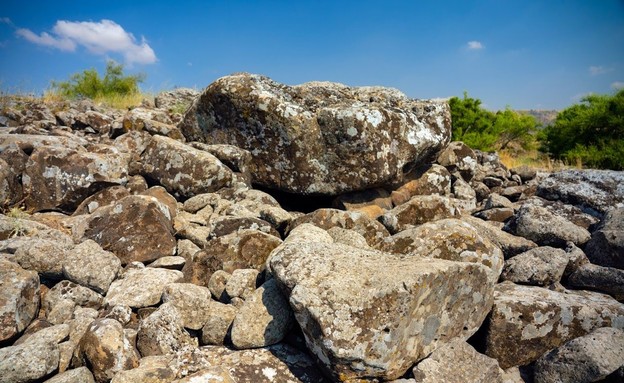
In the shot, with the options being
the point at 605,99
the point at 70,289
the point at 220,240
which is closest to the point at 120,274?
the point at 70,289

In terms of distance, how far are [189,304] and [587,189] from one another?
690 centimetres

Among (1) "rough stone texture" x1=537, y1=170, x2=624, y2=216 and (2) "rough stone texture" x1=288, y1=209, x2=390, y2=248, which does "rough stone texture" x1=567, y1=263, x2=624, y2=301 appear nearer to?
(2) "rough stone texture" x1=288, y1=209, x2=390, y2=248

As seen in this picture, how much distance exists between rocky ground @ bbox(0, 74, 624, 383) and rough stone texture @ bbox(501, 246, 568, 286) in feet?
0.07

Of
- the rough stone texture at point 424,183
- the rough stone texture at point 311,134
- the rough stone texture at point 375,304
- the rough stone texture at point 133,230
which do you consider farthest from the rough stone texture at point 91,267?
the rough stone texture at point 424,183

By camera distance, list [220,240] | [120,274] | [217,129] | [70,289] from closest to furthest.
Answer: [70,289], [120,274], [220,240], [217,129]

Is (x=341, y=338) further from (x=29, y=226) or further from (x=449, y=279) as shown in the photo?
(x=29, y=226)

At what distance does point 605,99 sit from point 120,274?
2100 cm

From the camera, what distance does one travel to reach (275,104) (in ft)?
21.8

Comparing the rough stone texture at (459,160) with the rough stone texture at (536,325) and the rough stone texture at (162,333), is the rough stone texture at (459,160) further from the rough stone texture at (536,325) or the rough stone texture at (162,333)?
the rough stone texture at (162,333)

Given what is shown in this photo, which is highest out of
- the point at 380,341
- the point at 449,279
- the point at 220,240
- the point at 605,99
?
the point at 605,99

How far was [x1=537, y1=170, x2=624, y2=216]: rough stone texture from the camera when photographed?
6.60 m

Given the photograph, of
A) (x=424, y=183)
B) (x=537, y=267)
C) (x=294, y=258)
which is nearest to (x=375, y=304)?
(x=294, y=258)

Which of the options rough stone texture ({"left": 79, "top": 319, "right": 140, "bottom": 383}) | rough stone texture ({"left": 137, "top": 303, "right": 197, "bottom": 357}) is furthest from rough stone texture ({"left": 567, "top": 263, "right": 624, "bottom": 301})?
rough stone texture ({"left": 79, "top": 319, "right": 140, "bottom": 383})

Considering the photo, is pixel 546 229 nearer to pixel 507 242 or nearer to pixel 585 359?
pixel 507 242
